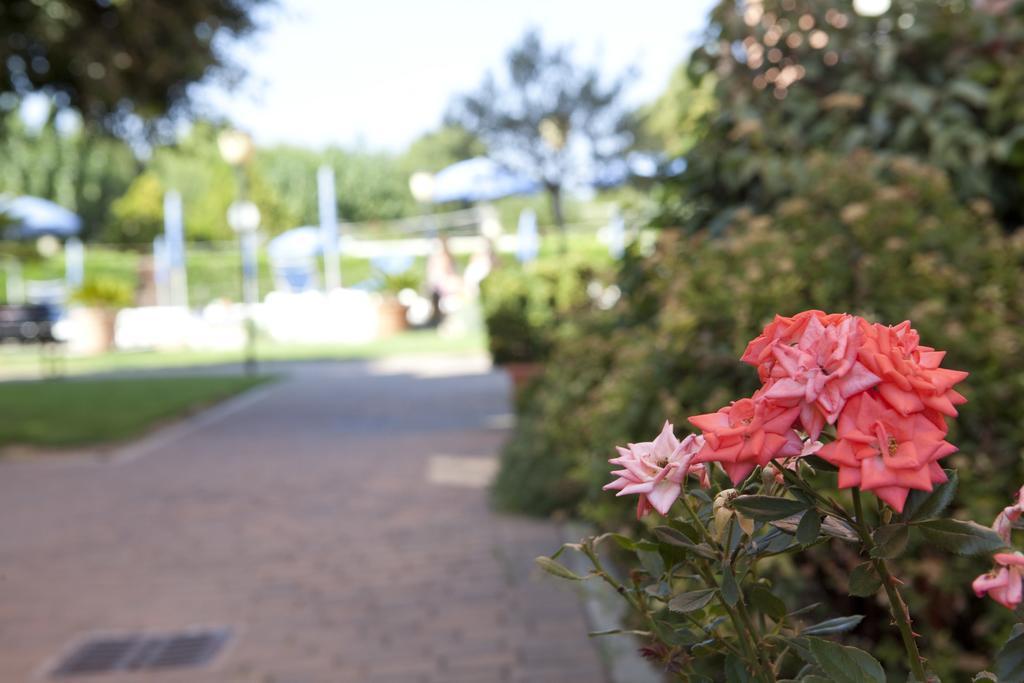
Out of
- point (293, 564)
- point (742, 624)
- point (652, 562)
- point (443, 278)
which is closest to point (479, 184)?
point (443, 278)

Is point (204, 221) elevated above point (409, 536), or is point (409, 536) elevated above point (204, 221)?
point (204, 221)

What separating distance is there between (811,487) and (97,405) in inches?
450

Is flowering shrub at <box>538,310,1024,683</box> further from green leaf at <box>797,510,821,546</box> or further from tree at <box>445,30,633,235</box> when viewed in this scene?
tree at <box>445,30,633,235</box>

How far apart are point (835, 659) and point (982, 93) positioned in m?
4.03

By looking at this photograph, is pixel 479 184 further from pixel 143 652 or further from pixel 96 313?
pixel 143 652

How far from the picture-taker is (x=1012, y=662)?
93 centimetres

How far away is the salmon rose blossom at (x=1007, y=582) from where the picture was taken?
2.76 ft

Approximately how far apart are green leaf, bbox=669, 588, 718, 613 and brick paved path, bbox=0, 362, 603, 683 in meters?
2.49

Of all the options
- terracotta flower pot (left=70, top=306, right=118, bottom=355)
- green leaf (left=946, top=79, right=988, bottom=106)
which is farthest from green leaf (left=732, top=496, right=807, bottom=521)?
terracotta flower pot (left=70, top=306, right=118, bottom=355)

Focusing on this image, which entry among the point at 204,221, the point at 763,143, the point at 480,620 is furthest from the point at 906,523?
the point at 204,221

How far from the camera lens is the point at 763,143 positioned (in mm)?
4574

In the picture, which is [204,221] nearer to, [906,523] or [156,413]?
[156,413]

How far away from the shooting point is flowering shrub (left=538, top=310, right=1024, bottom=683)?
862 mm

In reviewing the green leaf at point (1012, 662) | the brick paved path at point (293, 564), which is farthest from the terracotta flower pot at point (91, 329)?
the green leaf at point (1012, 662)
